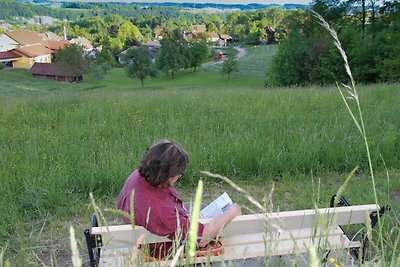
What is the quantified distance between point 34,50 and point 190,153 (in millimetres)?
87779

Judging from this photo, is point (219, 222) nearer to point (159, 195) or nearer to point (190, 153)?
point (159, 195)

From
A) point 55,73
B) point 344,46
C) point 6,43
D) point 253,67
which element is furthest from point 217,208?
point 6,43

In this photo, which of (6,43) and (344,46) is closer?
(344,46)

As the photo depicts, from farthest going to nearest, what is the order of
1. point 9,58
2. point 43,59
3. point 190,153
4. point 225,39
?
point 225,39
point 43,59
point 9,58
point 190,153

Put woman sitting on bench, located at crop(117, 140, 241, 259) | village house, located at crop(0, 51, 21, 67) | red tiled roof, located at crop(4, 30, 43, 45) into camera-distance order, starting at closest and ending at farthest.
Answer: woman sitting on bench, located at crop(117, 140, 241, 259), village house, located at crop(0, 51, 21, 67), red tiled roof, located at crop(4, 30, 43, 45)

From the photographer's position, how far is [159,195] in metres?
3.01

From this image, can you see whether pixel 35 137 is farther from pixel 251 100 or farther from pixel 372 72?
pixel 372 72

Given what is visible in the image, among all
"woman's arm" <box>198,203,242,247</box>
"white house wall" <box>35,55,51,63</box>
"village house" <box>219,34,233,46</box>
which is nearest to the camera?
"woman's arm" <box>198,203,242,247</box>

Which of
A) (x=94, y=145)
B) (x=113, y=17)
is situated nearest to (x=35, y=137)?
(x=94, y=145)

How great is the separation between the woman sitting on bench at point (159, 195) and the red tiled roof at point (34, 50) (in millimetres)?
85346

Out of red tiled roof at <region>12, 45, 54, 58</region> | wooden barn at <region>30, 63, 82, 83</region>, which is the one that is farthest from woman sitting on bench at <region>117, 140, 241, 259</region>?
red tiled roof at <region>12, 45, 54, 58</region>

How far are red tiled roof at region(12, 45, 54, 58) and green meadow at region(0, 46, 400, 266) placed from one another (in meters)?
79.6

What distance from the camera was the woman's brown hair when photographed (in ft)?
9.83

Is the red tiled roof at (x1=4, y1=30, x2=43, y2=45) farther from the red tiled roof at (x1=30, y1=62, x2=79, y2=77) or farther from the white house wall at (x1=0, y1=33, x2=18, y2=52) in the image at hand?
the red tiled roof at (x1=30, y1=62, x2=79, y2=77)
